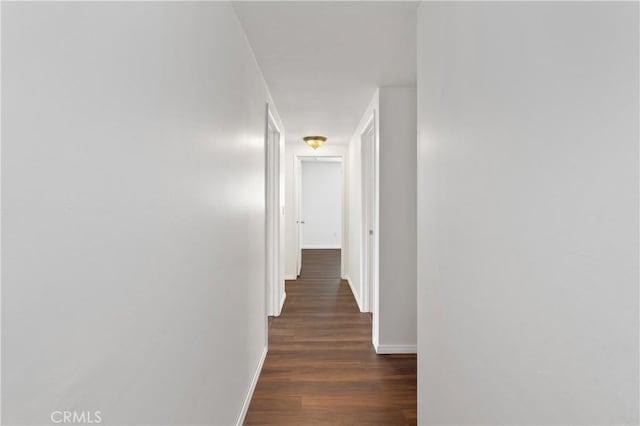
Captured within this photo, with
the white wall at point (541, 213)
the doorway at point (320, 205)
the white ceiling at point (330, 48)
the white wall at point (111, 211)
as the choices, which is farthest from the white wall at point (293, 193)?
the white wall at point (541, 213)

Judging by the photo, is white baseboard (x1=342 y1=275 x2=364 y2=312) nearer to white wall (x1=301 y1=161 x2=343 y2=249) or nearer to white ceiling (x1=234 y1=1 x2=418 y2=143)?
white ceiling (x1=234 y1=1 x2=418 y2=143)

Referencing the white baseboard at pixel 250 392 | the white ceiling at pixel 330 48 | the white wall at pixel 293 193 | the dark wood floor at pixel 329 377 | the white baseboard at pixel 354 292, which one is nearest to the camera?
the white ceiling at pixel 330 48

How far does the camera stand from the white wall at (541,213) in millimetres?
634

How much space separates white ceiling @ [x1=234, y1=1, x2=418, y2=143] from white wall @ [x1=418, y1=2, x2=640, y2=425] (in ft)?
2.36

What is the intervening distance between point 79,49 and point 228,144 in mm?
1170

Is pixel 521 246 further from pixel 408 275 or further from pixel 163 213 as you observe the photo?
pixel 408 275

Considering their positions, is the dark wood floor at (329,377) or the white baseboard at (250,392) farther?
the dark wood floor at (329,377)

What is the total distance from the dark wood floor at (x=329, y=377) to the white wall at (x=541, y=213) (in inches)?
40.7

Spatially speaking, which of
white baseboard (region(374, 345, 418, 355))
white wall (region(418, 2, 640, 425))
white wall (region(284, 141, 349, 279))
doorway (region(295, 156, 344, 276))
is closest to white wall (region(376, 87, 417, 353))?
white baseboard (region(374, 345, 418, 355))

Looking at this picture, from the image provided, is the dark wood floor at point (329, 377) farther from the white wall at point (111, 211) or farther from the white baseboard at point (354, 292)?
the white wall at point (111, 211)

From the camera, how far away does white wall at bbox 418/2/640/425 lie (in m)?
0.63

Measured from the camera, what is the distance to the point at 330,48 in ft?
7.91

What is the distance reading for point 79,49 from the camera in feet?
2.38

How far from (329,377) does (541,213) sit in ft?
7.79
